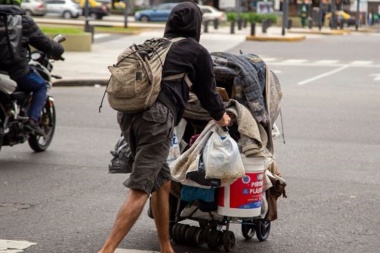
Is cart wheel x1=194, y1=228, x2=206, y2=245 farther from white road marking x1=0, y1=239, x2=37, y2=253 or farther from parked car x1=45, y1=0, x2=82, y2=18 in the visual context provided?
parked car x1=45, y1=0, x2=82, y2=18

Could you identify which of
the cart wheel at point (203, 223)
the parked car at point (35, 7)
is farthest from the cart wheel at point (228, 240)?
the parked car at point (35, 7)

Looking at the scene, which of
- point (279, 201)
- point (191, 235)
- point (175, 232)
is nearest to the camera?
point (191, 235)

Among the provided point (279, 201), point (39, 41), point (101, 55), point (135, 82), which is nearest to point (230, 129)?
point (135, 82)

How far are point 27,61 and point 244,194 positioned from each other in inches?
181

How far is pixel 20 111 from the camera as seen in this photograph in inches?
446

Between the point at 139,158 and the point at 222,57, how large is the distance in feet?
4.00

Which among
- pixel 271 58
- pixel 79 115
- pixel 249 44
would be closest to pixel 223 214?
pixel 79 115

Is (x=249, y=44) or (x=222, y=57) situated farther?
(x=249, y=44)

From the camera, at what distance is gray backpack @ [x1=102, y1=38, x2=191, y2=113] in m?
6.65

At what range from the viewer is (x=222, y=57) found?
24.7 ft

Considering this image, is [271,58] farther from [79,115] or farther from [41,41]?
[41,41]

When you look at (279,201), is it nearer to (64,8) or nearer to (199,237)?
(199,237)

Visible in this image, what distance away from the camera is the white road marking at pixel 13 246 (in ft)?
24.0

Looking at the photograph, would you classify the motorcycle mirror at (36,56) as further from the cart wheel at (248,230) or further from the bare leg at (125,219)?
the bare leg at (125,219)
